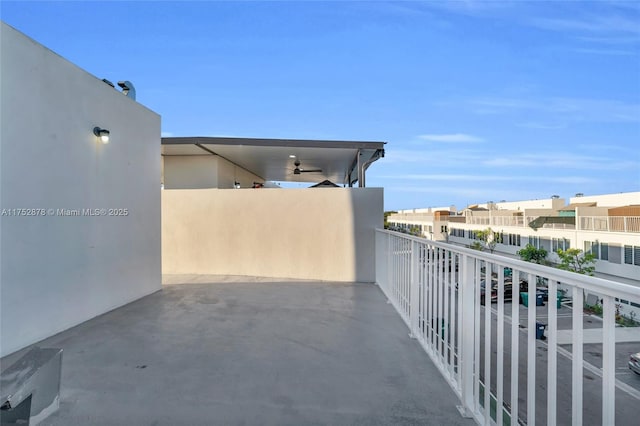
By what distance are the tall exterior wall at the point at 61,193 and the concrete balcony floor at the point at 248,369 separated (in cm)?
35

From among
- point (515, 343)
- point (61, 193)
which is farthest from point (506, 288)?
point (61, 193)

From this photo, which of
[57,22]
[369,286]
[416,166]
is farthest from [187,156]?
[416,166]

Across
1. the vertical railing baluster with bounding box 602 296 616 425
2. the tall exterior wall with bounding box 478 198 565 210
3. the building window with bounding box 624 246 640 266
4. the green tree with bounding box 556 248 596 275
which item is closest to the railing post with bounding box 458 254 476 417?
the vertical railing baluster with bounding box 602 296 616 425

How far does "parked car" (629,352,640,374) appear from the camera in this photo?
0.90 meters

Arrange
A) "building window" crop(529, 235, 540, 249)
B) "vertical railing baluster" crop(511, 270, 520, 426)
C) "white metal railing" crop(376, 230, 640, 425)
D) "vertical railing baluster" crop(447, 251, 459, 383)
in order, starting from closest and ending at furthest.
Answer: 1. "white metal railing" crop(376, 230, 640, 425)
2. "vertical railing baluster" crop(511, 270, 520, 426)
3. "vertical railing baluster" crop(447, 251, 459, 383)
4. "building window" crop(529, 235, 540, 249)

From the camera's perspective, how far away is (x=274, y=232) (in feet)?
20.7

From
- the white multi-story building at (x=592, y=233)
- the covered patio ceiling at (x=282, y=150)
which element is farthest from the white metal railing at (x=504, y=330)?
the covered patio ceiling at (x=282, y=150)

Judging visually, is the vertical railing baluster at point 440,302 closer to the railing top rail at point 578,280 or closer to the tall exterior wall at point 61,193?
the railing top rail at point 578,280

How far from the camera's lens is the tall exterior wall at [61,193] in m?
2.82

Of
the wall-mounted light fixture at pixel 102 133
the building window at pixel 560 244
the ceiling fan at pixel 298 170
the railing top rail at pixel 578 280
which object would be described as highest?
the ceiling fan at pixel 298 170

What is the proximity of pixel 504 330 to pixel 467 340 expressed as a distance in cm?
29

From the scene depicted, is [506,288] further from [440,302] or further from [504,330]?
[440,302]

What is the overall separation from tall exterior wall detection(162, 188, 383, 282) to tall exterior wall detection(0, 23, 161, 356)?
1.81 meters

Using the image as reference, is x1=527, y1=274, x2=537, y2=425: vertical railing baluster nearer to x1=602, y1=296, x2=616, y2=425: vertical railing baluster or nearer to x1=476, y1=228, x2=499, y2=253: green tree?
x1=602, y1=296, x2=616, y2=425: vertical railing baluster
